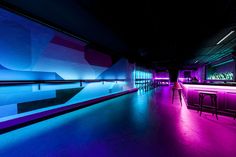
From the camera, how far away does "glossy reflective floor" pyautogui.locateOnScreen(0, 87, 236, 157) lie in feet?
5.51

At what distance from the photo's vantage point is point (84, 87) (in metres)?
4.88

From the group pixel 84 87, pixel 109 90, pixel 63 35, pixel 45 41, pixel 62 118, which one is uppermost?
pixel 63 35

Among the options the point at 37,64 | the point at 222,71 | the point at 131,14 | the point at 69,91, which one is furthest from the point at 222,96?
the point at 222,71

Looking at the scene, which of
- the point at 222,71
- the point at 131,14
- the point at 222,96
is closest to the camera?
the point at 131,14

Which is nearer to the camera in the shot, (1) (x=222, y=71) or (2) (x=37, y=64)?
(2) (x=37, y=64)

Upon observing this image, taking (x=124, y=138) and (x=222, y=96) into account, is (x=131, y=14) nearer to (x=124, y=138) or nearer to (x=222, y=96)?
(x=124, y=138)

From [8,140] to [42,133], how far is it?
57 centimetres

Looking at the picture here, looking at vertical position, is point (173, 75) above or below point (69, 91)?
above

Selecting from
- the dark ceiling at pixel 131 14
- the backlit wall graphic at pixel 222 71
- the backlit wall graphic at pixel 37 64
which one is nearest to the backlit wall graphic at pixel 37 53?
the backlit wall graphic at pixel 37 64

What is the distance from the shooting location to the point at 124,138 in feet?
6.73

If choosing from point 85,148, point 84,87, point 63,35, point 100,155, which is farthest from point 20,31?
point 100,155

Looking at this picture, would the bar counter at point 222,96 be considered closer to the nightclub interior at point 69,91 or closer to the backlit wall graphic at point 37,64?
the nightclub interior at point 69,91

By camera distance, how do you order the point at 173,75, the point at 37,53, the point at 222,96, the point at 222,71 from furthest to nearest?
the point at 173,75, the point at 222,71, the point at 222,96, the point at 37,53

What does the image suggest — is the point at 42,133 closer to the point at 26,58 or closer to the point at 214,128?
the point at 26,58
